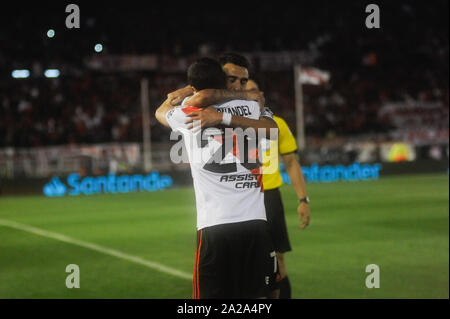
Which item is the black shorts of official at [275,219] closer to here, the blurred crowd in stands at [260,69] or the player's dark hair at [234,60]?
the player's dark hair at [234,60]

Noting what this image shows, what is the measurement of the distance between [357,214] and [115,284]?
8.05 metres

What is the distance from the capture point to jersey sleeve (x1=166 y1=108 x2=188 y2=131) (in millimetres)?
4223

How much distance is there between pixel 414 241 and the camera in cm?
1096

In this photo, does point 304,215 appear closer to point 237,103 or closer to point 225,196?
point 225,196

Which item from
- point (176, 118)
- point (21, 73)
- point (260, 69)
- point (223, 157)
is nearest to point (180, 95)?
point (176, 118)

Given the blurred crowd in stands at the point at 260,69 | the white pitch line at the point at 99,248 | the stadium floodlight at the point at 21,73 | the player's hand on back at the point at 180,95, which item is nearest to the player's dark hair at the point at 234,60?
the player's hand on back at the point at 180,95

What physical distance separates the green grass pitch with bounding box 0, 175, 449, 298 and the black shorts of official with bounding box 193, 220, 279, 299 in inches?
120

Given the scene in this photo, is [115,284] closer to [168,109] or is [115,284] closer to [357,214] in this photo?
[168,109]

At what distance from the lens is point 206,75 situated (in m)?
4.13

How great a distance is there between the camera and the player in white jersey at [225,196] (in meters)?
4.19

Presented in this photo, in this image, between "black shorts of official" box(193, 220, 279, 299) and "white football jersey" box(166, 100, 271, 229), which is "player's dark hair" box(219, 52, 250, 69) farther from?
"black shorts of official" box(193, 220, 279, 299)

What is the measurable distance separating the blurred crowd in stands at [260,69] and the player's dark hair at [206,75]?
88.7ft

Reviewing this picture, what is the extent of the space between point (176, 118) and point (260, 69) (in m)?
36.2

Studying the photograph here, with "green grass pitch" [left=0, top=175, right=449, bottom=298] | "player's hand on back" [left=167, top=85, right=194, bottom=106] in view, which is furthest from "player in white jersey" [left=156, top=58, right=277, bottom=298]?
"green grass pitch" [left=0, top=175, right=449, bottom=298]
